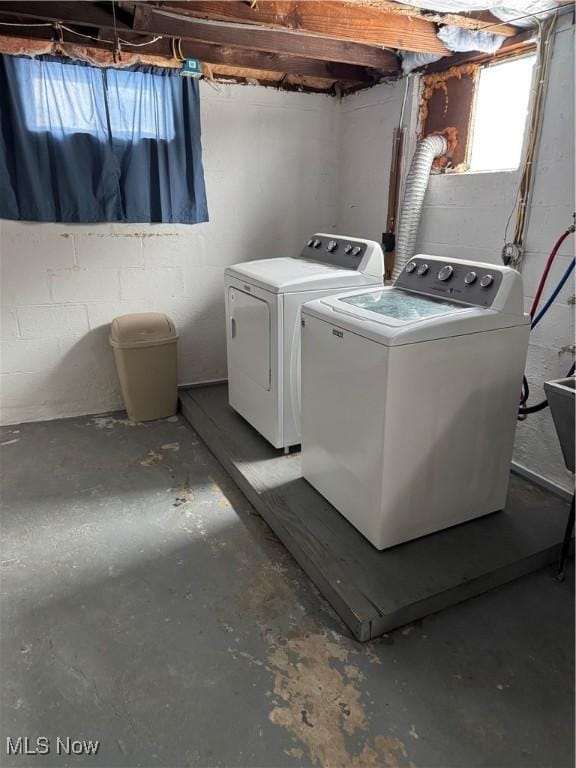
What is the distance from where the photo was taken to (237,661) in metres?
1.73

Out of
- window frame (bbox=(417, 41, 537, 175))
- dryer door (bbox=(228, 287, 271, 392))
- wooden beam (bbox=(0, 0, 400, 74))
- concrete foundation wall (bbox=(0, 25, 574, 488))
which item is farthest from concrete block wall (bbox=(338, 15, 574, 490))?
dryer door (bbox=(228, 287, 271, 392))

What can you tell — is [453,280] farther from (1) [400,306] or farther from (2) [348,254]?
(2) [348,254]

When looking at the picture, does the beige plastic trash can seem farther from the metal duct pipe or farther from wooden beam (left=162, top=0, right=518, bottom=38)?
wooden beam (left=162, top=0, right=518, bottom=38)

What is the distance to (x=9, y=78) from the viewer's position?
2861mm

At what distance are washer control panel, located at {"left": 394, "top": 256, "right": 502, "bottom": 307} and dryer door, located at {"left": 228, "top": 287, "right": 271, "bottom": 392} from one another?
723 millimetres

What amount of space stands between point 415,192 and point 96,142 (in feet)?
6.37

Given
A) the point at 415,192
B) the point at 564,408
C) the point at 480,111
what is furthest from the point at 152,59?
the point at 564,408

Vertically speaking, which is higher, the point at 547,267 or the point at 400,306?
the point at 547,267

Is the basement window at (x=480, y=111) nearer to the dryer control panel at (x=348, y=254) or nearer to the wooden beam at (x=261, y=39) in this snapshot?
the wooden beam at (x=261, y=39)

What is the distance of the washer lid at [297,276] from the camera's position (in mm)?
2609

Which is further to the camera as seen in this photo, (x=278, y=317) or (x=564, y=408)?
(x=278, y=317)

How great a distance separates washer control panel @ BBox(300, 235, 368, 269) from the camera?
9.57 feet

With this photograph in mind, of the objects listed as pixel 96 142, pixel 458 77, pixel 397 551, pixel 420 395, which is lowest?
pixel 397 551

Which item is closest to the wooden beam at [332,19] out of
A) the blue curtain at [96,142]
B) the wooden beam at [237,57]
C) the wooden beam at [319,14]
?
the wooden beam at [319,14]
